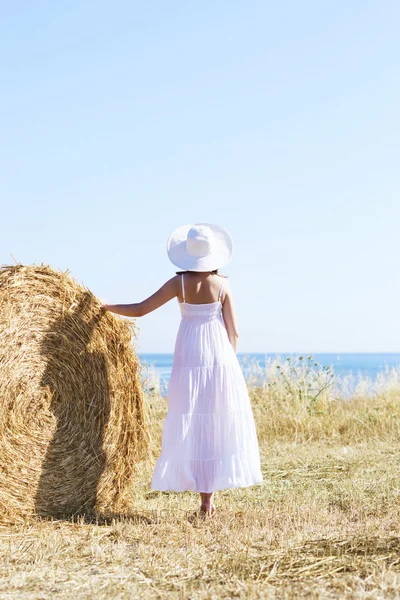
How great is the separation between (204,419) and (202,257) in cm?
109

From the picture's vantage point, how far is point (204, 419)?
16.4 ft

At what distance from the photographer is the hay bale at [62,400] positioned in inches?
200

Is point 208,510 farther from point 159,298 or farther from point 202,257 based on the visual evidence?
point 202,257

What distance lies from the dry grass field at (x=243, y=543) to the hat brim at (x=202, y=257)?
5.33ft

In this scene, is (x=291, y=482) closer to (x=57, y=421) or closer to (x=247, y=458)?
(x=247, y=458)

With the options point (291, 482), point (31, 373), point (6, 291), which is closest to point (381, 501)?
point (291, 482)

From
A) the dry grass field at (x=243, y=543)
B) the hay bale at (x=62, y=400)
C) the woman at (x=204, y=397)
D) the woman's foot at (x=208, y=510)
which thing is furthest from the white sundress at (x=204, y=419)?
the hay bale at (x=62, y=400)

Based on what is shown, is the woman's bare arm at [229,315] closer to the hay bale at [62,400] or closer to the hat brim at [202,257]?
the hat brim at [202,257]

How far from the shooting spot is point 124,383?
17.7 ft

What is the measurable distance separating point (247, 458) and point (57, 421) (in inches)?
53.3

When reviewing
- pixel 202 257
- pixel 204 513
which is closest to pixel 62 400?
pixel 204 513

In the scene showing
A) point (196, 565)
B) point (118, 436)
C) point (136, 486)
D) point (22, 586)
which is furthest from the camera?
point (136, 486)

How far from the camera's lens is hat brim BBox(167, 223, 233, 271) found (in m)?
5.06

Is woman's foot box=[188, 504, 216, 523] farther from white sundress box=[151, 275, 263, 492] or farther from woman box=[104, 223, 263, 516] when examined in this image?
white sundress box=[151, 275, 263, 492]
